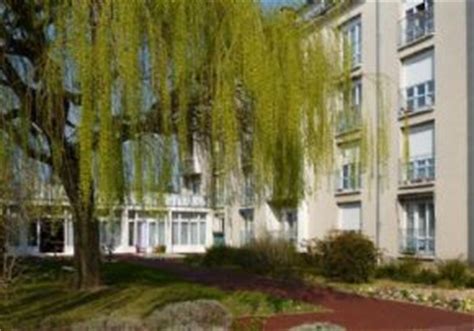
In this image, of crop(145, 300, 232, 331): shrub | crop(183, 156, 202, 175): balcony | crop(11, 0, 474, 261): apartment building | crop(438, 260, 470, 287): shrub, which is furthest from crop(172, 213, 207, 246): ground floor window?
crop(145, 300, 232, 331): shrub

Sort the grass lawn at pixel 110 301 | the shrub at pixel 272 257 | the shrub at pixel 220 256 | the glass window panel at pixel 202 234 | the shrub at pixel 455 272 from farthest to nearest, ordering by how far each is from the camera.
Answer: the glass window panel at pixel 202 234
the shrub at pixel 220 256
the shrub at pixel 272 257
the shrub at pixel 455 272
the grass lawn at pixel 110 301

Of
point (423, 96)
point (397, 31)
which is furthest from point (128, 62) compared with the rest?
point (397, 31)

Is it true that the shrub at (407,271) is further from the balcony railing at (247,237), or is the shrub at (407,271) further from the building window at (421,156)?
the balcony railing at (247,237)

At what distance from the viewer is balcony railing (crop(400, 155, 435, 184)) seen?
108 feet

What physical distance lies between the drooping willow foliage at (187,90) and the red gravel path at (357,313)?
9.60 ft

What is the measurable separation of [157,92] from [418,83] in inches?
933

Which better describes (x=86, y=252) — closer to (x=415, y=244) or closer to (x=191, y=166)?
(x=191, y=166)

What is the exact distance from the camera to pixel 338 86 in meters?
15.0

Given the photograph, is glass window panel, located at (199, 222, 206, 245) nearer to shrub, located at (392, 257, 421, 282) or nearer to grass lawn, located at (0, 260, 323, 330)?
shrub, located at (392, 257, 421, 282)

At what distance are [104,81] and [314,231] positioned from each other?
111ft

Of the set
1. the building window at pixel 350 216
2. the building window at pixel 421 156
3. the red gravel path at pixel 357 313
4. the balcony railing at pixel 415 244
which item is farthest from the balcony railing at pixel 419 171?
the red gravel path at pixel 357 313

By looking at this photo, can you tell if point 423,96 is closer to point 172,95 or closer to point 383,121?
point 383,121

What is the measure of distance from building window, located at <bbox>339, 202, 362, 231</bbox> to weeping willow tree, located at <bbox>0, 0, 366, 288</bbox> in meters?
25.1

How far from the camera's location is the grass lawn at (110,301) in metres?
15.9
